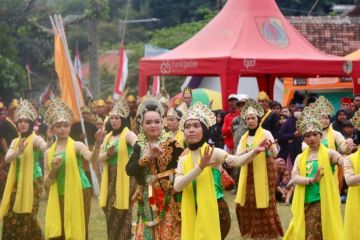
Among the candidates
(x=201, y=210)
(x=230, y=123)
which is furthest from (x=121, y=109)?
(x=230, y=123)

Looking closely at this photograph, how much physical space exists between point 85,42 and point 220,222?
5032 cm

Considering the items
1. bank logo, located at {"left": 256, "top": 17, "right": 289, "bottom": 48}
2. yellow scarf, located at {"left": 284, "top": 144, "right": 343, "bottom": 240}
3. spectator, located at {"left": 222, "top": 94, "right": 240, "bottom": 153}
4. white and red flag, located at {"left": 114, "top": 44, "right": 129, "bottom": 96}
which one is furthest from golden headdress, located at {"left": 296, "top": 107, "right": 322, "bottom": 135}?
white and red flag, located at {"left": 114, "top": 44, "right": 129, "bottom": 96}

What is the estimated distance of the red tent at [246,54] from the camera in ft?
55.6

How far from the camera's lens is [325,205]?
934cm

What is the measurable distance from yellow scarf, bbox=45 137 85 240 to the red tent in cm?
680

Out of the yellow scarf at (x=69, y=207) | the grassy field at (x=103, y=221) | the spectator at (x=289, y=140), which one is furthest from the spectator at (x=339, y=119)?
the yellow scarf at (x=69, y=207)

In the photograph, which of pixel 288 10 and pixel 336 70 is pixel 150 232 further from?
pixel 288 10

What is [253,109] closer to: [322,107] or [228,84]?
[322,107]

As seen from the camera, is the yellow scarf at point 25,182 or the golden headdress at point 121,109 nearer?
the yellow scarf at point 25,182

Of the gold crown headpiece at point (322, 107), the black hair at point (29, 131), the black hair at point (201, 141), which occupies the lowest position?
the black hair at point (201, 141)

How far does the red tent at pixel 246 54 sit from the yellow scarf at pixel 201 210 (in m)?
8.76

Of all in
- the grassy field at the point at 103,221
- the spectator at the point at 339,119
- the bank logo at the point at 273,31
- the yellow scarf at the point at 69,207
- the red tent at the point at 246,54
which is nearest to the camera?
the yellow scarf at the point at 69,207

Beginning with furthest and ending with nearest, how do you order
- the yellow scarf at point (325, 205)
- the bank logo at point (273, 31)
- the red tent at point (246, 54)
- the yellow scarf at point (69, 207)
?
1. the bank logo at point (273, 31)
2. the red tent at point (246, 54)
3. the yellow scarf at point (69, 207)
4. the yellow scarf at point (325, 205)

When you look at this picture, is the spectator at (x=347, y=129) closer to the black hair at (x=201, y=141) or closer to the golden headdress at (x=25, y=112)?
the golden headdress at (x=25, y=112)
